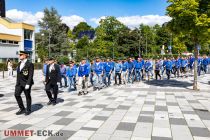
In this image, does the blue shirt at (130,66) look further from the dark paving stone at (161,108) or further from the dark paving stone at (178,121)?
the dark paving stone at (178,121)

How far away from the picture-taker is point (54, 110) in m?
9.67

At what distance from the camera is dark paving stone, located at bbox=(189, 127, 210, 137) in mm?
6798

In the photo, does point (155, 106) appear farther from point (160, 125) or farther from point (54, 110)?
point (54, 110)

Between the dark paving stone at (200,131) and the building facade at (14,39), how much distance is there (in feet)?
129

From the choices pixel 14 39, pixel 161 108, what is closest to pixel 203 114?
pixel 161 108

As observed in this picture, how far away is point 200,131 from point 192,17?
27.6 feet

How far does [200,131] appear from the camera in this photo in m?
7.07

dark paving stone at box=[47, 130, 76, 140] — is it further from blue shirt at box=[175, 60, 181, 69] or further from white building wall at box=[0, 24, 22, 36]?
white building wall at box=[0, 24, 22, 36]

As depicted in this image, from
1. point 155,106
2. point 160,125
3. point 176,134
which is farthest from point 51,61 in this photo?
point 176,134

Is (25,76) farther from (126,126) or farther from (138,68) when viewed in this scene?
(138,68)

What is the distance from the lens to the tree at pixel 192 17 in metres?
13.9

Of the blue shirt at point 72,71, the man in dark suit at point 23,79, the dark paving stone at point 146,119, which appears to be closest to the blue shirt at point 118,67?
the blue shirt at point 72,71

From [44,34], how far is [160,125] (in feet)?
186

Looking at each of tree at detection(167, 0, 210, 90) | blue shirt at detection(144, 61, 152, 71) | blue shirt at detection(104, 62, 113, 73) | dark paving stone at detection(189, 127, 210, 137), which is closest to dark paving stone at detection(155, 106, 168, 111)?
dark paving stone at detection(189, 127, 210, 137)
